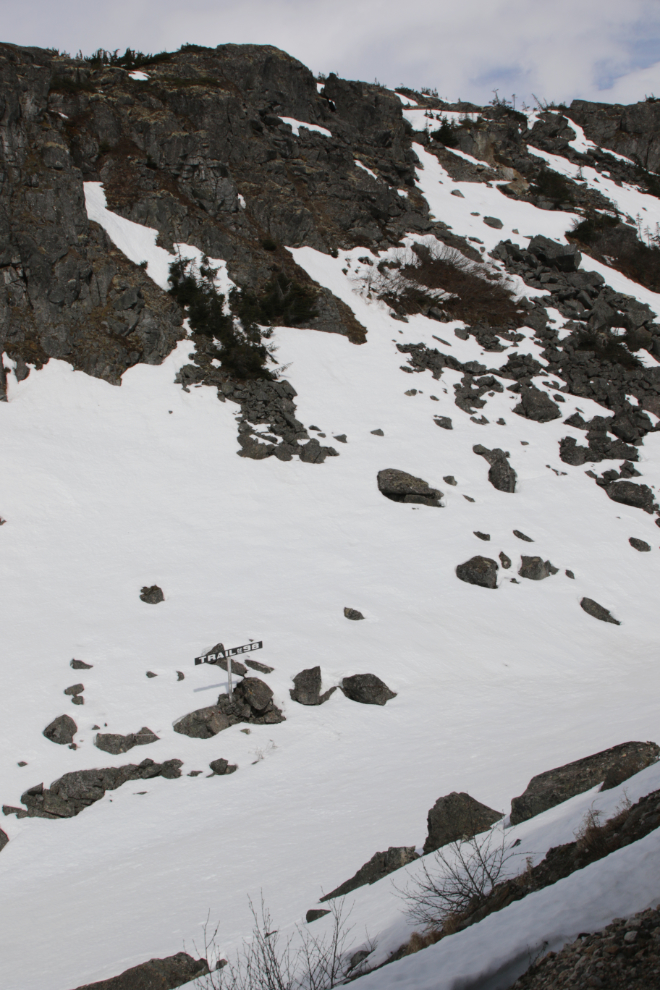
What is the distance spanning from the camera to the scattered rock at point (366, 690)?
1379 cm

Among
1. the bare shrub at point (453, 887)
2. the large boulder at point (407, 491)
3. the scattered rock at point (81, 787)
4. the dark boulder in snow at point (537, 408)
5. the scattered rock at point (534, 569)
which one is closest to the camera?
the bare shrub at point (453, 887)

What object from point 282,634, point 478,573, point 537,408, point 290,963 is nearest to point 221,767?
point 282,634

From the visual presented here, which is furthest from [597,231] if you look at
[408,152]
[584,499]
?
[584,499]

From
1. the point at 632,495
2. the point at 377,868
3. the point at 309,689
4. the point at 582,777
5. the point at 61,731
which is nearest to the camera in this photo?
the point at 377,868

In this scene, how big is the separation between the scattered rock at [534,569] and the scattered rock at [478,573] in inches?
50.0

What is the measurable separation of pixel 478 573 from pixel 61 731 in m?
12.2

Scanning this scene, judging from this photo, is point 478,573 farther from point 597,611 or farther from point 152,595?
point 152,595

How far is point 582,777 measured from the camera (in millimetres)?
7820

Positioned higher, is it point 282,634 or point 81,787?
point 282,634

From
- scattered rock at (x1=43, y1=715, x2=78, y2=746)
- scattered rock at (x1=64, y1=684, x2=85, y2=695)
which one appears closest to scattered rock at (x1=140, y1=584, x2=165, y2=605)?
scattered rock at (x1=64, y1=684, x2=85, y2=695)

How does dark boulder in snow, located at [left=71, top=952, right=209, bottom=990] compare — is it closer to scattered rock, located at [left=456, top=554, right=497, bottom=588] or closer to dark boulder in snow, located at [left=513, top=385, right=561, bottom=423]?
scattered rock, located at [left=456, top=554, right=497, bottom=588]

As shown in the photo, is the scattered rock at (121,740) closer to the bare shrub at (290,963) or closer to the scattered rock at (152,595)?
the scattered rock at (152,595)

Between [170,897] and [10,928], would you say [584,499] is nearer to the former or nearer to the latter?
[170,897]

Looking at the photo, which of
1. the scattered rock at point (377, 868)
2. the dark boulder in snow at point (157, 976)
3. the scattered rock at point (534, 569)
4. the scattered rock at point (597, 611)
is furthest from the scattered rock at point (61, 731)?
the scattered rock at point (597, 611)
